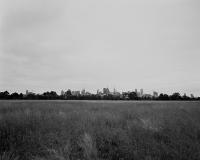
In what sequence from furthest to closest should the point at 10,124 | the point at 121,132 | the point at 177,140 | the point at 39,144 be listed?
the point at 10,124
the point at 121,132
the point at 177,140
the point at 39,144

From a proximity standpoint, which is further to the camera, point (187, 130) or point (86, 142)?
point (187, 130)

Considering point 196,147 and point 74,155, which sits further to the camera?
point 196,147

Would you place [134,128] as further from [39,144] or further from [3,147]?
[3,147]

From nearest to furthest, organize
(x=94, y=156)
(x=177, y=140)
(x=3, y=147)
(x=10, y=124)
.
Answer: (x=94, y=156) < (x=3, y=147) < (x=177, y=140) < (x=10, y=124)

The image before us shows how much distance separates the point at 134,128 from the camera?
19.2 feet

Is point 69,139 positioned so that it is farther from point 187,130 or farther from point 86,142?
point 187,130

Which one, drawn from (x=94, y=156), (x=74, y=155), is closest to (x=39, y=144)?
(x=74, y=155)

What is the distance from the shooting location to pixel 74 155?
366cm

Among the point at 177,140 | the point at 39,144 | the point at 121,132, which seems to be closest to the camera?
the point at 39,144

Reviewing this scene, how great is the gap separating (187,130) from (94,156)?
4.20 meters

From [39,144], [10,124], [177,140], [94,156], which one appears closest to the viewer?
[94,156]

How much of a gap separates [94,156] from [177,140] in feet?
9.10

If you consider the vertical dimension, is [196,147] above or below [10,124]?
below

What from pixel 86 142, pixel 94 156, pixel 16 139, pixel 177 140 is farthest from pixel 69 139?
→ pixel 177 140
